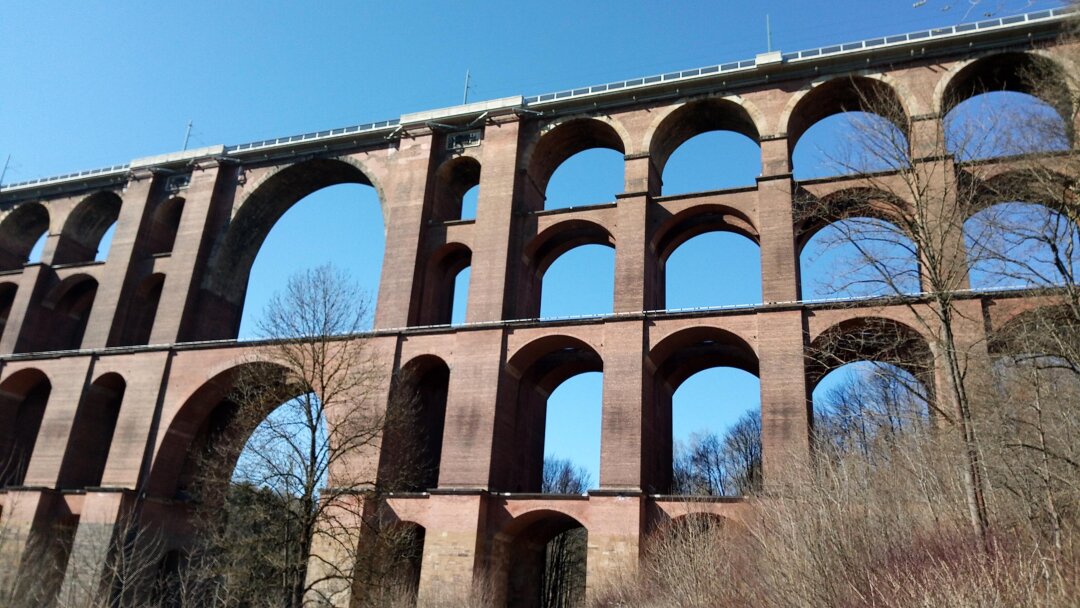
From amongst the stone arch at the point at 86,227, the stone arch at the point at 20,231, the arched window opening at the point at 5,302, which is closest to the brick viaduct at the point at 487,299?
the stone arch at the point at 86,227

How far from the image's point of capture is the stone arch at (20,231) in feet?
119

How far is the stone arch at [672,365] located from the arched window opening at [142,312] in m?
20.1

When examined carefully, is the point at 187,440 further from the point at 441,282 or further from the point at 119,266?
the point at 441,282

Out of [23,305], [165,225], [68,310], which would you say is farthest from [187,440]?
[68,310]

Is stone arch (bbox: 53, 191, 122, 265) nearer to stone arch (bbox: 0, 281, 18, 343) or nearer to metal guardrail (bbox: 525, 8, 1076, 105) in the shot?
stone arch (bbox: 0, 281, 18, 343)

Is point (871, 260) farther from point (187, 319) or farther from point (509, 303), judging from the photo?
point (187, 319)

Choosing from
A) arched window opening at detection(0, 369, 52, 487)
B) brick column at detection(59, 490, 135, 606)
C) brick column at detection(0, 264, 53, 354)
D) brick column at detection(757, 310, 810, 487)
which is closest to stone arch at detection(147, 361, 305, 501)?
brick column at detection(59, 490, 135, 606)

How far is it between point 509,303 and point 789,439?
9919 millimetres

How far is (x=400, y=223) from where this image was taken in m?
27.9

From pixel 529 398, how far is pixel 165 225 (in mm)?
18078

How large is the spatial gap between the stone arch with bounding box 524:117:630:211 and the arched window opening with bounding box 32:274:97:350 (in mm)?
20036

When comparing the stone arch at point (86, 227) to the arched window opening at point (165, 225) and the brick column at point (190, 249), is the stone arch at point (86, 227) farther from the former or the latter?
the brick column at point (190, 249)

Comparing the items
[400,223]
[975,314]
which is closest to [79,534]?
[400,223]

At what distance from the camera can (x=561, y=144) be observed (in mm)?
28891
